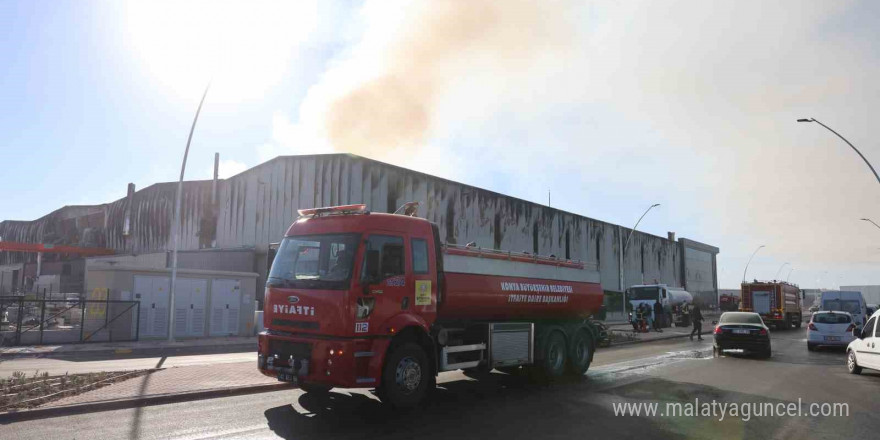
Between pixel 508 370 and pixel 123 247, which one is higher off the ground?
pixel 123 247

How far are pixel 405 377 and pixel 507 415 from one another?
161 centimetres

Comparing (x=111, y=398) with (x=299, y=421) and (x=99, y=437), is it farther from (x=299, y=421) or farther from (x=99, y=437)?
(x=299, y=421)

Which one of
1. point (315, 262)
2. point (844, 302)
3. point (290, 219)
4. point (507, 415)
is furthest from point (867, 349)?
point (290, 219)

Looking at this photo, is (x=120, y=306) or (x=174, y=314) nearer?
(x=120, y=306)

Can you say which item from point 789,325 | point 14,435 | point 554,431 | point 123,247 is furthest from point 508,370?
point 123,247

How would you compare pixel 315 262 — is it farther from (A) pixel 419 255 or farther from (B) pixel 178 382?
(B) pixel 178 382

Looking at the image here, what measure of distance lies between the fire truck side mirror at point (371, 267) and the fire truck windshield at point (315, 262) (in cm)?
22

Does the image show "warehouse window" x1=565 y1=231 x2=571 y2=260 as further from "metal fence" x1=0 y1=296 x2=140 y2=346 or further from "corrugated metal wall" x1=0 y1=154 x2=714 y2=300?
"metal fence" x1=0 y1=296 x2=140 y2=346

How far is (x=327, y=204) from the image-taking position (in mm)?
32875

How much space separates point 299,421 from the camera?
7.60 m

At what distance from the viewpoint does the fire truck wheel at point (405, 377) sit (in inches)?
314

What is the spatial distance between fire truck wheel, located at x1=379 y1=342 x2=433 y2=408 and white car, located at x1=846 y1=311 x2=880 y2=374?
1073 cm

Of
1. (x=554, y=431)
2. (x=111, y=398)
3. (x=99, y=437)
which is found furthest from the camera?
(x=111, y=398)

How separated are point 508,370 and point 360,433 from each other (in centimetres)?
610
